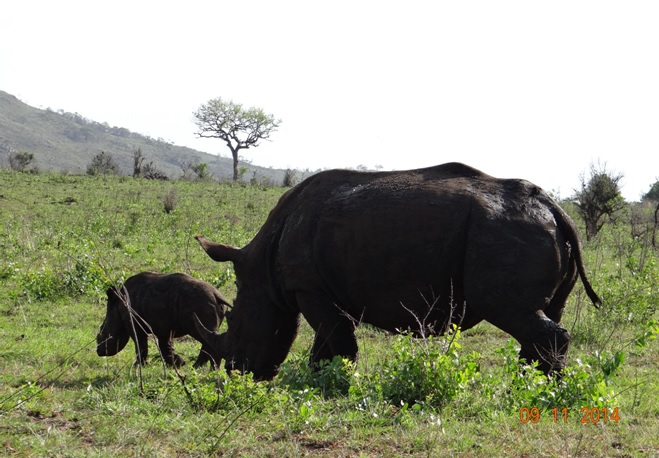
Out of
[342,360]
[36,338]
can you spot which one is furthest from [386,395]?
[36,338]

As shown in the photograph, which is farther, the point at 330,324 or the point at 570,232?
the point at 330,324

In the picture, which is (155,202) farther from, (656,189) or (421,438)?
(656,189)

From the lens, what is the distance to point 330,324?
257 inches

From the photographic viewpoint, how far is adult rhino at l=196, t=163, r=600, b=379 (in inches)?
226

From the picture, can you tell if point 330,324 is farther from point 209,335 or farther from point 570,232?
point 570,232

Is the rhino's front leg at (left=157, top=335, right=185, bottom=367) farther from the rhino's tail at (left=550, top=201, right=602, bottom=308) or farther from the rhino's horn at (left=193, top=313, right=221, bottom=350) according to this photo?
the rhino's tail at (left=550, top=201, right=602, bottom=308)

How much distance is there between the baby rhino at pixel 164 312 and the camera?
27.8 feet

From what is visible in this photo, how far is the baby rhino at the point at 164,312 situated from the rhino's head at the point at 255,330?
4.31ft

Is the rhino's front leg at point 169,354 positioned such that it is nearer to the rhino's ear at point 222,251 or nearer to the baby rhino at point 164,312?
the baby rhino at point 164,312

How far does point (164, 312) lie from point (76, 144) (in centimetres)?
9500
